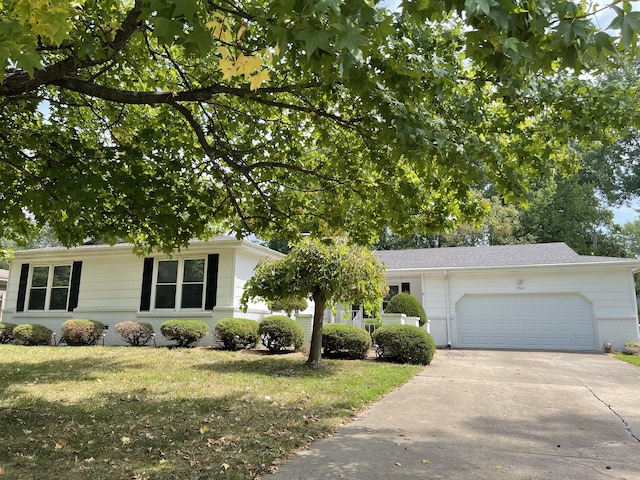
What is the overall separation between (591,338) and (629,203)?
24.3m

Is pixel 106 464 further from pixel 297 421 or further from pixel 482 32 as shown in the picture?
pixel 482 32

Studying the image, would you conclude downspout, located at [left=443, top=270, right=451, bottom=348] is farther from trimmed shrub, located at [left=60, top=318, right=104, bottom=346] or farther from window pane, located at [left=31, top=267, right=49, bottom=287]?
window pane, located at [left=31, top=267, right=49, bottom=287]

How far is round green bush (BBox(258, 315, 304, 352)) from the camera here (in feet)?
44.0

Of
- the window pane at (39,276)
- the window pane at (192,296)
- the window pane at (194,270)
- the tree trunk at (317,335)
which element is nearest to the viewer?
the tree trunk at (317,335)

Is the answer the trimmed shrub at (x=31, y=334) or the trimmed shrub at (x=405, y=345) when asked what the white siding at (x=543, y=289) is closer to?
the trimmed shrub at (x=405, y=345)

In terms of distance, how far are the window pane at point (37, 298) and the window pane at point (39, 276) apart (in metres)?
0.24

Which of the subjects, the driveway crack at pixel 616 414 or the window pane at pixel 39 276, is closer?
the driveway crack at pixel 616 414

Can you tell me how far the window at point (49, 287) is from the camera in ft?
58.3

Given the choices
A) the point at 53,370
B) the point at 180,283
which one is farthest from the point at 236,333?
the point at 53,370

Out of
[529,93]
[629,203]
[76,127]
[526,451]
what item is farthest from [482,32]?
[629,203]

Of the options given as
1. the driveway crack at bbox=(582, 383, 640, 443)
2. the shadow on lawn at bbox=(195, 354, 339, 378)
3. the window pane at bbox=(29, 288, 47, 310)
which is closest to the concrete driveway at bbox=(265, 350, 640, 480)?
the driveway crack at bbox=(582, 383, 640, 443)

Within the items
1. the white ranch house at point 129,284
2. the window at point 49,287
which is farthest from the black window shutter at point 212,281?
the window at point 49,287

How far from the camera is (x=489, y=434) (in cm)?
552

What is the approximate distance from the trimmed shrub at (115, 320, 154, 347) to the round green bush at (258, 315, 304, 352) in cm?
424
